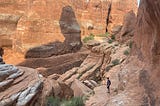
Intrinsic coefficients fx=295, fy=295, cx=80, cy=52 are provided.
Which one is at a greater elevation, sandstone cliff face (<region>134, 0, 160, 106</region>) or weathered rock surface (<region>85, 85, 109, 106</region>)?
sandstone cliff face (<region>134, 0, 160, 106</region>)

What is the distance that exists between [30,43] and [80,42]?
5.38 m

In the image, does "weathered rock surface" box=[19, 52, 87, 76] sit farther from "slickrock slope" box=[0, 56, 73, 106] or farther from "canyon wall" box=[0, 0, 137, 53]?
"slickrock slope" box=[0, 56, 73, 106]

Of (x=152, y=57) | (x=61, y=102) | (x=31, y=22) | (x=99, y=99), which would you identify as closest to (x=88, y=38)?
(x=31, y=22)

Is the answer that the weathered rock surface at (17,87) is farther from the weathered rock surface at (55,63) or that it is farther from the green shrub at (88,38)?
the green shrub at (88,38)

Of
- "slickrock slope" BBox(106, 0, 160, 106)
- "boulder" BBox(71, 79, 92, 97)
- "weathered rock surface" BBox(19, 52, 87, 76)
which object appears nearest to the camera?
"slickrock slope" BBox(106, 0, 160, 106)

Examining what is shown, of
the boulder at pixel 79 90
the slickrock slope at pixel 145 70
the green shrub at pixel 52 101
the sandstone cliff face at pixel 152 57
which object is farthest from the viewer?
the boulder at pixel 79 90

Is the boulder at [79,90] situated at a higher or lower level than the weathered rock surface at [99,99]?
lower

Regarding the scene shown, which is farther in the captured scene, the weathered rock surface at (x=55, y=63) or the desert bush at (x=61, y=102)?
the weathered rock surface at (x=55, y=63)

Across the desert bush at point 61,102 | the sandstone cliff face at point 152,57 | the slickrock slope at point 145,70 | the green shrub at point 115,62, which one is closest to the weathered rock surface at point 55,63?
the green shrub at point 115,62

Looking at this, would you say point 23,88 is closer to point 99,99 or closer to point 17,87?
point 17,87

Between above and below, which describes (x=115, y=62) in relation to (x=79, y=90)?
above

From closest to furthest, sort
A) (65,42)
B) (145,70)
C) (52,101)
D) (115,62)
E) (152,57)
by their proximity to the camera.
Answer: (152,57), (145,70), (52,101), (115,62), (65,42)

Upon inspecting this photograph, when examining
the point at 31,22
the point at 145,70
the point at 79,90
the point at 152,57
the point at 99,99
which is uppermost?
the point at 31,22

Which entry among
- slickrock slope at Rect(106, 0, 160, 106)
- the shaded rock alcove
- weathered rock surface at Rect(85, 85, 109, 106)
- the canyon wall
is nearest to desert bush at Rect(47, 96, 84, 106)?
weathered rock surface at Rect(85, 85, 109, 106)
